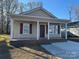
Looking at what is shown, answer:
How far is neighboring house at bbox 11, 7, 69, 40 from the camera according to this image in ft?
63.9

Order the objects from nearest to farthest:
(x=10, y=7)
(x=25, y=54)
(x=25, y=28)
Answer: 1. (x=25, y=54)
2. (x=25, y=28)
3. (x=10, y=7)

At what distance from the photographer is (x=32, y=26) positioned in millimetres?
21609

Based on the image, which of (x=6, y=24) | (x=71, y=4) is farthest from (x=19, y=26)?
(x=71, y=4)

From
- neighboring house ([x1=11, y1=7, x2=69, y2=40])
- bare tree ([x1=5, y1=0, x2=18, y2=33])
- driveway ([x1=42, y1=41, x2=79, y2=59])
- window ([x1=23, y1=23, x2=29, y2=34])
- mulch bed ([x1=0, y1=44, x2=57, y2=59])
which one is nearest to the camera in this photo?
mulch bed ([x1=0, y1=44, x2=57, y2=59])

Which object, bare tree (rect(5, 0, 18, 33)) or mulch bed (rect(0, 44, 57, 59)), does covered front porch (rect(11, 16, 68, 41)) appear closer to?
mulch bed (rect(0, 44, 57, 59))

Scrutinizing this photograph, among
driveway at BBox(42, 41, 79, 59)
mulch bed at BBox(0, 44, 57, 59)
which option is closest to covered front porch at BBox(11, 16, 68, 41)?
driveway at BBox(42, 41, 79, 59)

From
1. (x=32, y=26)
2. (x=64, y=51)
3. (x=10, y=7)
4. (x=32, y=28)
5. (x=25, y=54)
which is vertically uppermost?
(x=10, y=7)

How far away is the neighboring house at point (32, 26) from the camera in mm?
19469

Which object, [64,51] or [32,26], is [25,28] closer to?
[32,26]

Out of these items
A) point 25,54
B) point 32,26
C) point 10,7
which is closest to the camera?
point 25,54

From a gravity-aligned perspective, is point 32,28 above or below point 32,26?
below

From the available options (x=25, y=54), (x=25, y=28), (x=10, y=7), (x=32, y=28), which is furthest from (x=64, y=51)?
(x=10, y=7)

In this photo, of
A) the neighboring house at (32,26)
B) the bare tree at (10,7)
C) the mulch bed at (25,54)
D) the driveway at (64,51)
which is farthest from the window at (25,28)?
the bare tree at (10,7)

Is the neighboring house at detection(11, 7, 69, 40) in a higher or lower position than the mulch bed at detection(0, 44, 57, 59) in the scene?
higher
